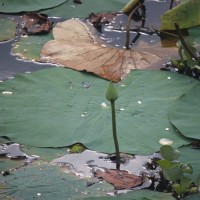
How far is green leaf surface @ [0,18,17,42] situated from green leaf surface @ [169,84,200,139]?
0.94 m

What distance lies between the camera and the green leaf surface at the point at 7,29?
2.64 m

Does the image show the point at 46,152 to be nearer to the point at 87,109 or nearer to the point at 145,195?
the point at 87,109

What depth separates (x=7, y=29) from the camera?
106 inches

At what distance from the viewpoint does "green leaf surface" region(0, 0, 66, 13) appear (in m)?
2.86

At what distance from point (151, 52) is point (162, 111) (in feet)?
1.65

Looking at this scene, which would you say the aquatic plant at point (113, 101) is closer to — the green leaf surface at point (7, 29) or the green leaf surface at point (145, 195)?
the green leaf surface at point (145, 195)

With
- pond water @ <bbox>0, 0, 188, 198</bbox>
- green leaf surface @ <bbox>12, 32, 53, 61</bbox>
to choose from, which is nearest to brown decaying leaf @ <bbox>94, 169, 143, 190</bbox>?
pond water @ <bbox>0, 0, 188, 198</bbox>

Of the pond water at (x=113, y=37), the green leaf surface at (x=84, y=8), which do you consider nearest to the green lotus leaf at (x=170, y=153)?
the pond water at (x=113, y=37)

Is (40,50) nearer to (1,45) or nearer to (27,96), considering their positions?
(1,45)

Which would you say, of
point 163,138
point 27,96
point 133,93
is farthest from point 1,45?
point 163,138

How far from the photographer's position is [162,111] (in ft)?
6.79

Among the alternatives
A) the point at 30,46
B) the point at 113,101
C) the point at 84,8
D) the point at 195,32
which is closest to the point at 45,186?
the point at 113,101

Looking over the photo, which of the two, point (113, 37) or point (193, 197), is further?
point (113, 37)

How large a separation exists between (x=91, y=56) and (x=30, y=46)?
31 cm
